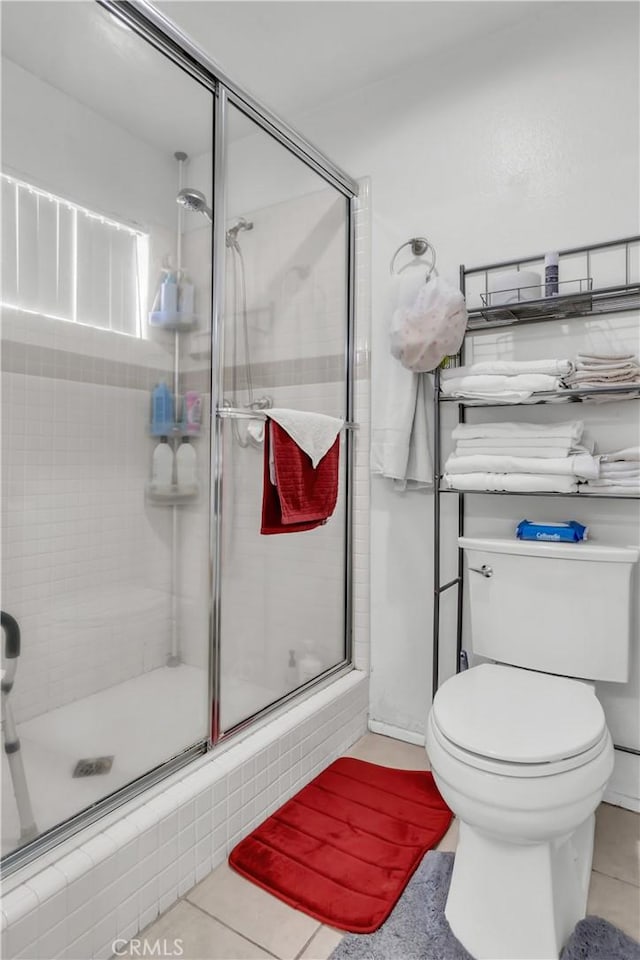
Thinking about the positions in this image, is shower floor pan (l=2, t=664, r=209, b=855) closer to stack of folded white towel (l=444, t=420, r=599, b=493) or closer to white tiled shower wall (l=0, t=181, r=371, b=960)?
white tiled shower wall (l=0, t=181, r=371, b=960)

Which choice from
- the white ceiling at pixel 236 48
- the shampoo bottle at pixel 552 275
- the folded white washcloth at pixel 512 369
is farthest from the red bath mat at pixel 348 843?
the white ceiling at pixel 236 48

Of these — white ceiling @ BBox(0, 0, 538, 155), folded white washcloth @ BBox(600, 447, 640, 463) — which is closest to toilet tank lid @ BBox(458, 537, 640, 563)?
folded white washcloth @ BBox(600, 447, 640, 463)

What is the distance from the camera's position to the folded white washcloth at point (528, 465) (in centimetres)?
162

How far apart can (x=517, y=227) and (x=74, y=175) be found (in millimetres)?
1370

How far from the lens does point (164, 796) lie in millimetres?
1373

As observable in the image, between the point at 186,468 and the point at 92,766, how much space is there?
2.64ft

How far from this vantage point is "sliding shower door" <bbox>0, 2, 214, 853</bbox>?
1399 millimetres

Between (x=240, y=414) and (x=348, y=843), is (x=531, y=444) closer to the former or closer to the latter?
(x=240, y=414)

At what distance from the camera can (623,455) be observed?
5.26 feet

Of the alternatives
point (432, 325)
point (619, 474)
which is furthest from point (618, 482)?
point (432, 325)

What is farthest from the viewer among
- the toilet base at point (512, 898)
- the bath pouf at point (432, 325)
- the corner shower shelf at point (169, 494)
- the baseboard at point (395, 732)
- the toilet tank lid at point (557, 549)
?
the baseboard at point (395, 732)

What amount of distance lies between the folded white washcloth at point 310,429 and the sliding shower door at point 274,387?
2.7 inches

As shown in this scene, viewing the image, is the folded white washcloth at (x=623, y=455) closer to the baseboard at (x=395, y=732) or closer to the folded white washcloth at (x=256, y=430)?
the folded white washcloth at (x=256, y=430)

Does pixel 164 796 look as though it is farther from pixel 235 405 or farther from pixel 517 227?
pixel 517 227
